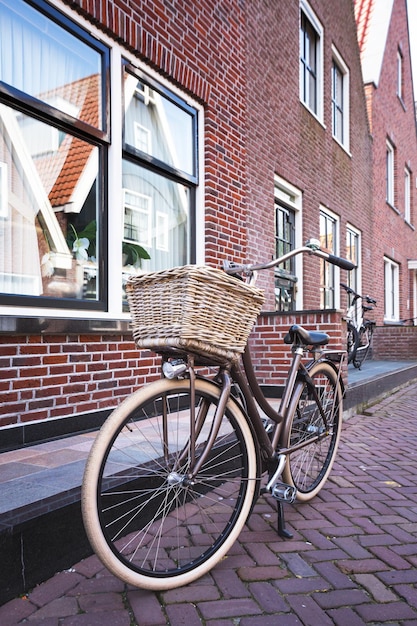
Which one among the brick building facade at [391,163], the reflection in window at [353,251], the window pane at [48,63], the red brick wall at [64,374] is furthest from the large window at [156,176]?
the brick building facade at [391,163]

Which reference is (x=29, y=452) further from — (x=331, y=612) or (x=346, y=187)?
(x=346, y=187)

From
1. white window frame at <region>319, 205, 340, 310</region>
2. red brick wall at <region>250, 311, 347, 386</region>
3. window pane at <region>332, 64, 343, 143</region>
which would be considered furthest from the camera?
window pane at <region>332, 64, 343, 143</region>

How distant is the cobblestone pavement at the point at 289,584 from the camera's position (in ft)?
5.71

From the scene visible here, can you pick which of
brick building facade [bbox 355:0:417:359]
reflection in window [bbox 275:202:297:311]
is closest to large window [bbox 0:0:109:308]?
reflection in window [bbox 275:202:297:311]

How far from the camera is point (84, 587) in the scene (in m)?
1.90

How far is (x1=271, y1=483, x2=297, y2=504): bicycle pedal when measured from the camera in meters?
2.27

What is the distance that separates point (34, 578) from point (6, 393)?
1.23 metres

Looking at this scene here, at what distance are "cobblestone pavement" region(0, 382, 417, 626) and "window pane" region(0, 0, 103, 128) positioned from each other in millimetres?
2810

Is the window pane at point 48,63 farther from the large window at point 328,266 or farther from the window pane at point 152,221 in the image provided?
the large window at point 328,266

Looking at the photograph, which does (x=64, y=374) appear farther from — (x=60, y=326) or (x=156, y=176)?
(x=156, y=176)

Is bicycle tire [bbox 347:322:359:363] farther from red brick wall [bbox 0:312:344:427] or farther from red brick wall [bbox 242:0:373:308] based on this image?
red brick wall [bbox 0:312:344:427]

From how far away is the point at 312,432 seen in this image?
281cm

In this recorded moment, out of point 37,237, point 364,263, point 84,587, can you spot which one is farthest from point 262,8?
point 84,587

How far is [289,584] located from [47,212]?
2580 millimetres
